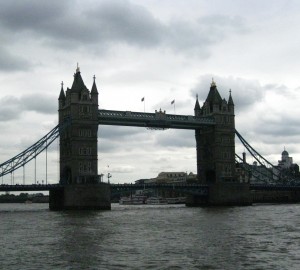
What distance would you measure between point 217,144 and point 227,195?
11081 mm

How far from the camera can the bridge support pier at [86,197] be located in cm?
10119

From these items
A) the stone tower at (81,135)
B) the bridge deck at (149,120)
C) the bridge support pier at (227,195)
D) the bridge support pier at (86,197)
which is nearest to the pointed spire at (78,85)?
the stone tower at (81,135)

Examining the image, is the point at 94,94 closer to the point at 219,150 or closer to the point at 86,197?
the point at 86,197

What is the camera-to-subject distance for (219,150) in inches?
4966

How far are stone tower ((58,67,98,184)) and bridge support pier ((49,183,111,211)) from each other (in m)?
4.45

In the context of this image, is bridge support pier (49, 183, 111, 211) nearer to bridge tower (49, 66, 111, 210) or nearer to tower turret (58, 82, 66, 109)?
bridge tower (49, 66, 111, 210)

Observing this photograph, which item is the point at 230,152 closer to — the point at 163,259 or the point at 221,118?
the point at 221,118

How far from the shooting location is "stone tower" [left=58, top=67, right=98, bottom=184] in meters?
107

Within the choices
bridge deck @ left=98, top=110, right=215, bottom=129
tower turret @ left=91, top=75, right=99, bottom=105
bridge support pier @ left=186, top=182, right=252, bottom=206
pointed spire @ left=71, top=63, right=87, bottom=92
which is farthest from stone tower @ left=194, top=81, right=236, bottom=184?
pointed spire @ left=71, top=63, right=87, bottom=92

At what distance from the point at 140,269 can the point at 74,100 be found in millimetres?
76935

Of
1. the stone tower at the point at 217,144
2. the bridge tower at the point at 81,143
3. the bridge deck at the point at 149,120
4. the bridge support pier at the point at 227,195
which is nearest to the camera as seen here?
the bridge tower at the point at 81,143

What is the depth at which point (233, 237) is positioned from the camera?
159ft

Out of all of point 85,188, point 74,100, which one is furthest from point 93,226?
point 74,100

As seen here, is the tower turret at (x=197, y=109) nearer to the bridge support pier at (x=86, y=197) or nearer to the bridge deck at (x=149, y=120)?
the bridge deck at (x=149, y=120)
